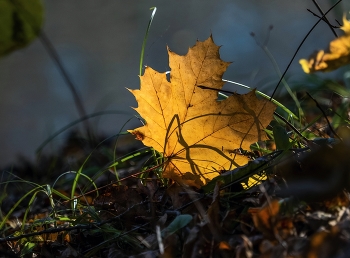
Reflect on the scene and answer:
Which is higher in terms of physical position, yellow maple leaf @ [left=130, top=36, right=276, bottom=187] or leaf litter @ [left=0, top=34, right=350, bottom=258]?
yellow maple leaf @ [left=130, top=36, right=276, bottom=187]

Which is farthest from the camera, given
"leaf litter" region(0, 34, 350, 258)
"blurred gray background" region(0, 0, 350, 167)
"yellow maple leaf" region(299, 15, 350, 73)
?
"blurred gray background" region(0, 0, 350, 167)

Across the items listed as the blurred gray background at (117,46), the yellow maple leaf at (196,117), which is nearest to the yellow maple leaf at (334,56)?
the yellow maple leaf at (196,117)

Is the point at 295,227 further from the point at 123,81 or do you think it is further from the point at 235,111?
the point at 123,81

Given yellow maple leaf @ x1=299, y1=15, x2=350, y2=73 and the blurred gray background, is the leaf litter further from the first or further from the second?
the blurred gray background

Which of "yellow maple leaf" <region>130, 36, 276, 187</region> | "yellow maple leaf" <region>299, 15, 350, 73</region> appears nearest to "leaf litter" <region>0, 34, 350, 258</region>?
"yellow maple leaf" <region>130, 36, 276, 187</region>

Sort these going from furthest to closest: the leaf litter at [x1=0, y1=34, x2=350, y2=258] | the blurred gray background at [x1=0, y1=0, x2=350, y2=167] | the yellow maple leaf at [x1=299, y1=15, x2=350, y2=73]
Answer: the blurred gray background at [x1=0, y1=0, x2=350, y2=167] → the yellow maple leaf at [x1=299, y1=15, x2=350, y2=73] → the leaf litter at [x1=0, y1=34, x2=350, y2=258]

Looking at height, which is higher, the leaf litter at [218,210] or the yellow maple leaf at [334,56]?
the yellow maple leaf at [334,56]

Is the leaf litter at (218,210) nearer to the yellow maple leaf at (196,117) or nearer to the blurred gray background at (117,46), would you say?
the yellow maple leaf at (196,117)

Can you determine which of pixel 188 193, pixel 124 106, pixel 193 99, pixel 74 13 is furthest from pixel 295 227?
pixel 74 13
